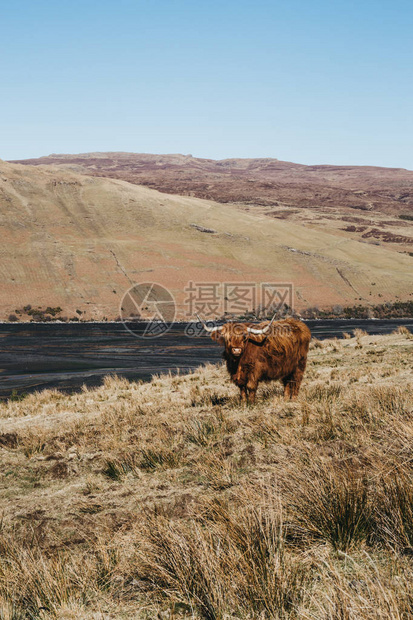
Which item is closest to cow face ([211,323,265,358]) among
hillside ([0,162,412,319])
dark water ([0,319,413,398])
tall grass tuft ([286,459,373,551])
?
tall grass tuft ([286,459,373,551])

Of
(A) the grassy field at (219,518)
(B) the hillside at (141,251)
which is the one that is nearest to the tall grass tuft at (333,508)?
(A) the grassy field at (219,518)

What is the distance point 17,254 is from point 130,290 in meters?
16.4

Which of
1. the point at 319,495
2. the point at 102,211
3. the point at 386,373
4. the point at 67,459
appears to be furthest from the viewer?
the point at 102,211

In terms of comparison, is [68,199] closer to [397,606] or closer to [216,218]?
[216,218]

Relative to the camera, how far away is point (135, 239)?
253ft

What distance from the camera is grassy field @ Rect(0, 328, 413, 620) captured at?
2.79m

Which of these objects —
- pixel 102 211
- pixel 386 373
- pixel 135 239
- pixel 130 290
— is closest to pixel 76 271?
pixel 130 290

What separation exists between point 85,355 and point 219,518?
30.3m

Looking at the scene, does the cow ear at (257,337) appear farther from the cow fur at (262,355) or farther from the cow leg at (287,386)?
the cow leg at (287,386)

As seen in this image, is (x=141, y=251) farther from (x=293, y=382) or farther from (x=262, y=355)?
(x=262, y=355)

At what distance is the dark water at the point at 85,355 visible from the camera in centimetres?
2497

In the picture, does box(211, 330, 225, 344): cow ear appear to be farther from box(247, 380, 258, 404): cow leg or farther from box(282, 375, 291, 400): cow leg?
box(282, 375, 291, 400): cow leg

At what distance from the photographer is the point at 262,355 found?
10.2m

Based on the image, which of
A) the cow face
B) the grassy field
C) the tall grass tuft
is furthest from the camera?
the cow face
